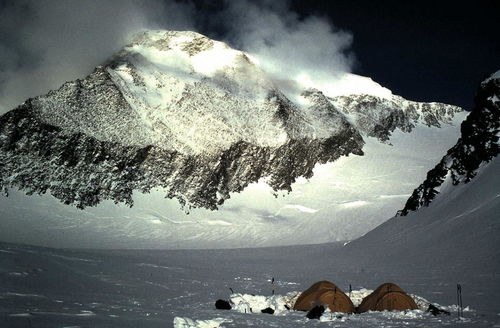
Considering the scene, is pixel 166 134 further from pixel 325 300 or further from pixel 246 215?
pixel 325 300

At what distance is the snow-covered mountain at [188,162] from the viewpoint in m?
105

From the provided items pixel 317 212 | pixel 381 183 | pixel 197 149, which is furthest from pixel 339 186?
pixel 197 149

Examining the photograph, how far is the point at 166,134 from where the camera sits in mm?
141875

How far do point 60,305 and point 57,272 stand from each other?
11785 millimetres

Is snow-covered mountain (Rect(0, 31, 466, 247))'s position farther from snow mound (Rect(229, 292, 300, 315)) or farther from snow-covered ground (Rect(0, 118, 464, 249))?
snow mound (Rect(229, 292, 300, 315))

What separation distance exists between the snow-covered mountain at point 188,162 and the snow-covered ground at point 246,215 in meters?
0.43

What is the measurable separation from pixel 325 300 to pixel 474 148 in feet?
134

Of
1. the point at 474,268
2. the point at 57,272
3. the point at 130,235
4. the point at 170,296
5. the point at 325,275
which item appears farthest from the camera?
the point at 130,235

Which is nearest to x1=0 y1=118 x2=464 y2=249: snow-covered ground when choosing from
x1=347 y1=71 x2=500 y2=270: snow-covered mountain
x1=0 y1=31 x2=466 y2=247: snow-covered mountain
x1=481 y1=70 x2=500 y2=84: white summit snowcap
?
x1=0 y1=31 x2=466 y2=247: snow-covered mountain

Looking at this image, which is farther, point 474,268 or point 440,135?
point 440,135

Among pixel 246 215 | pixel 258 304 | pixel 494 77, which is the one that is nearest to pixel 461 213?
pixel 494 77

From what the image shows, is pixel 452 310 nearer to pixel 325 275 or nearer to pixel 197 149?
pixel 325 275

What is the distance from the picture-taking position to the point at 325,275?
34.5 m

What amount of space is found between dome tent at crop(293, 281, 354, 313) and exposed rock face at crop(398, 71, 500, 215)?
122 feet
